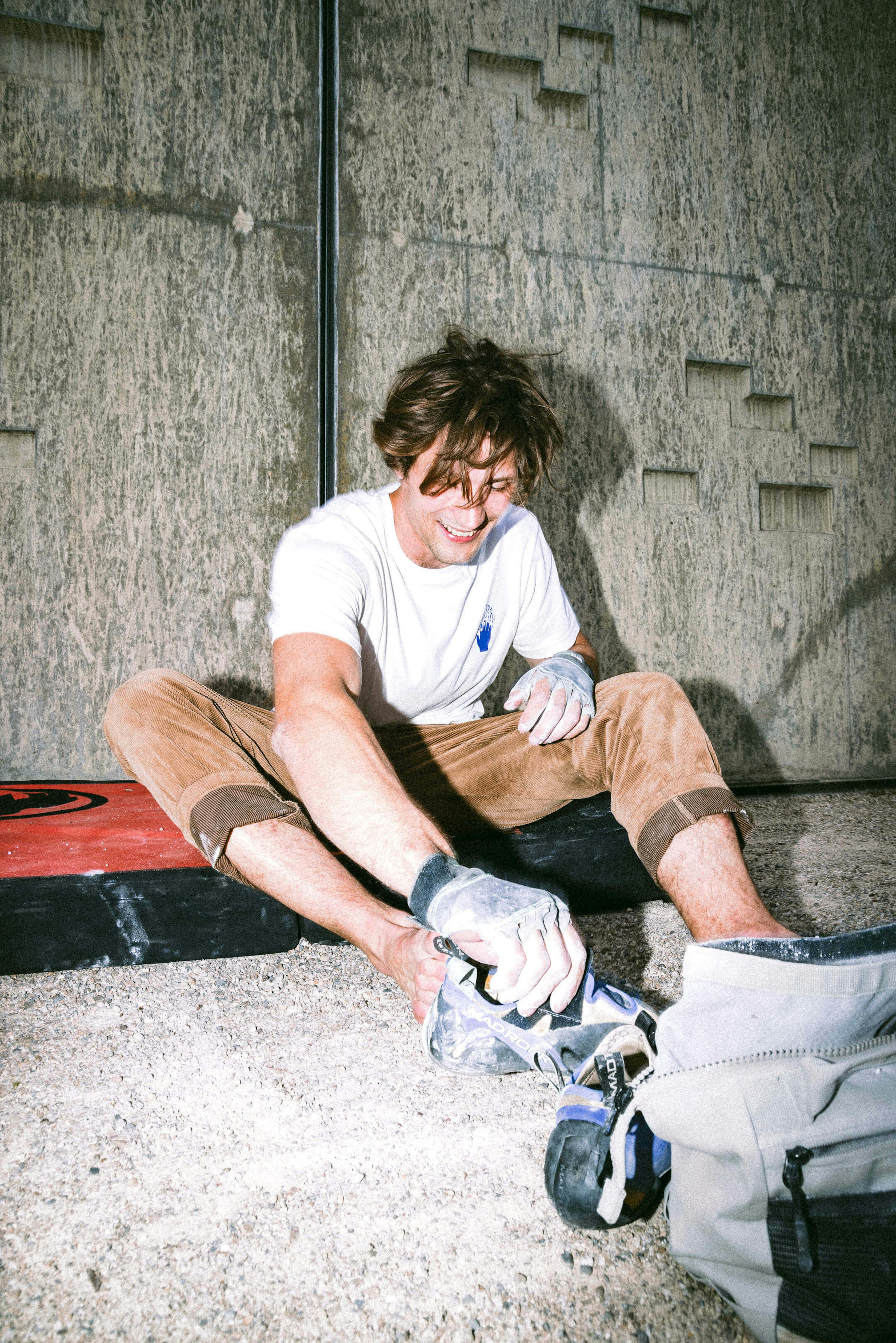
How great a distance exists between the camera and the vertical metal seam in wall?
248 cm

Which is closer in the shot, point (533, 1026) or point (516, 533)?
point (533, 1026)

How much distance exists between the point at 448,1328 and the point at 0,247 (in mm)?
2785

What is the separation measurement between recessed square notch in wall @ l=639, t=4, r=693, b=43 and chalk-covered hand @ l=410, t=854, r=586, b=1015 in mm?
3237

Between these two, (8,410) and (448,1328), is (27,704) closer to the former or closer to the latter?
(8,410)

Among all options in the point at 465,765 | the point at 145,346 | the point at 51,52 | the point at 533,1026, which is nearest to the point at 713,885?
the point at 533,1026

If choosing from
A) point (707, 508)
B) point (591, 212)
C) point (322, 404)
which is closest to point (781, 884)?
point (707, 508)

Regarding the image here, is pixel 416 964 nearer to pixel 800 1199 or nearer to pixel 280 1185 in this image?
pixel 280 1185

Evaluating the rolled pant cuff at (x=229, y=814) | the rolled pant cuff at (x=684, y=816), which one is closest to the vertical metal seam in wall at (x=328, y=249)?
the rolled pant cuff at (x=229, y=814)

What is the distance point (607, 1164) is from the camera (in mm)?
674

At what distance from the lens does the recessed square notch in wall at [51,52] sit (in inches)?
90.5

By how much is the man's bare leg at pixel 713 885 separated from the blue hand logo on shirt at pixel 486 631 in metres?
0.63

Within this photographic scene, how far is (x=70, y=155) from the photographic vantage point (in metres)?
2.35

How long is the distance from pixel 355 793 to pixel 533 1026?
13.0 inches

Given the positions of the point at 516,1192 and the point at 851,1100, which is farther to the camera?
the point at 516,1192
